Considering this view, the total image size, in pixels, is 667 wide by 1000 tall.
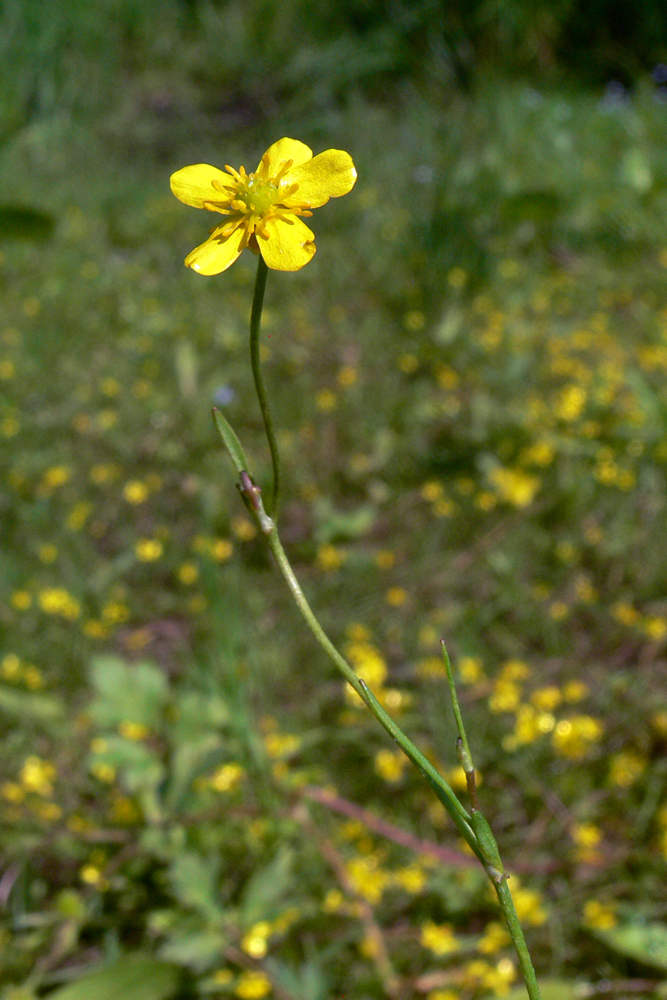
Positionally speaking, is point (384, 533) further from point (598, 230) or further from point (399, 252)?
point (598, 230)

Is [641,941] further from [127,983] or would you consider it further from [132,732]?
[132,732]

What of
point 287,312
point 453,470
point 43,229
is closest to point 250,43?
point 43,229

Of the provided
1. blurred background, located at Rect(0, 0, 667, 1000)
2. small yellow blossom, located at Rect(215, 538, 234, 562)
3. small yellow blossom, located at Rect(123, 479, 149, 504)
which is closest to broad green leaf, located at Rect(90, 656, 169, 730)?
blurred background, located at Rect(0, 0, 667, 1000)

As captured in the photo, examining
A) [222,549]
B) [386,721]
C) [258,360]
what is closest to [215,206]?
[258,360]

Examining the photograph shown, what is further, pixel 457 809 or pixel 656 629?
pixel 656 629

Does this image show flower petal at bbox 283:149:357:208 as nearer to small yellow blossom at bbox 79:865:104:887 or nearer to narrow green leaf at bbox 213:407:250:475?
narrow green leaf at bbox 213:407:250:475

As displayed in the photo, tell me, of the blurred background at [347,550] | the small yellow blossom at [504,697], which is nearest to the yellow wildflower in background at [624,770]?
the blurred background at [347,550]

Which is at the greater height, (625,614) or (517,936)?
(517,936)
